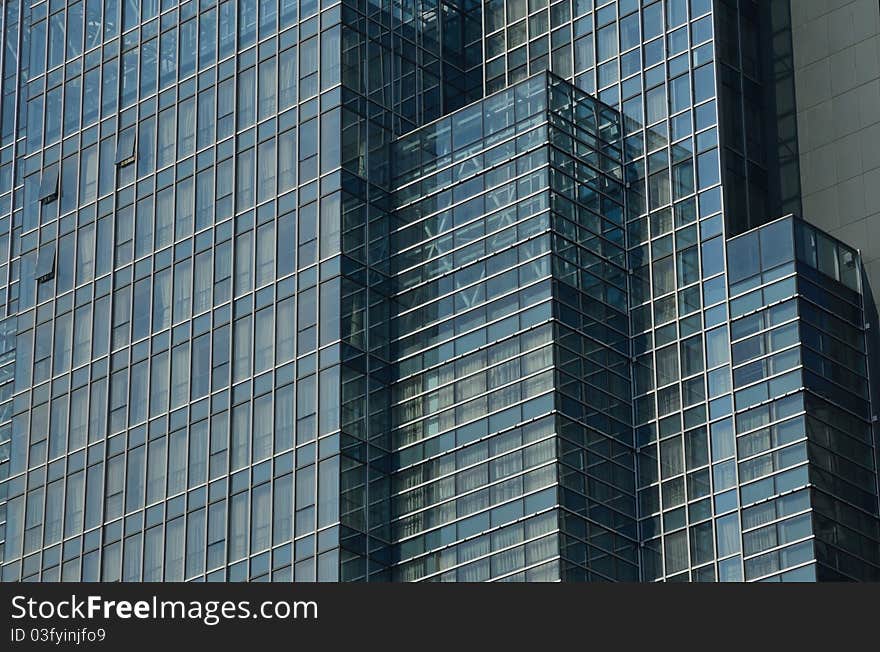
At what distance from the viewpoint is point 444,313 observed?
3743 inches

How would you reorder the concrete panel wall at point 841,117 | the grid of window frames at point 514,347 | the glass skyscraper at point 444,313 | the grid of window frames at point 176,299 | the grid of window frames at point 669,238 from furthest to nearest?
the grid of window frames at point 176,299 < the concrete panel wall at point 841,117 < the grid of window frames at point 669,238 < the grid of window frames at point 514,347 < the glass skyscraper at point 444,313

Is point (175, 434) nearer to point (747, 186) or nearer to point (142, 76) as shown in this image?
point (142, 76)

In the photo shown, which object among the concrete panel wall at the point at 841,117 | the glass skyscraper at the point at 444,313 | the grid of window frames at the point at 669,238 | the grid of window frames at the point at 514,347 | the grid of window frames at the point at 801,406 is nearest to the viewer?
the grid of window frames at the point at 801,406

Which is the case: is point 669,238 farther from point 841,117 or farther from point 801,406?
point 801,406

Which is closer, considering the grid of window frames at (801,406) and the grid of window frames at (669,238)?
the grid of window frames at (801,406)

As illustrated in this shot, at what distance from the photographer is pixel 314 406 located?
95000 millimetres

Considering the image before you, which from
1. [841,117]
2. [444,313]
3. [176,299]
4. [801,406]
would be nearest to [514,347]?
[444,313]

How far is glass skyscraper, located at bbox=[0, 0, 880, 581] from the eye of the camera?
89438 mm

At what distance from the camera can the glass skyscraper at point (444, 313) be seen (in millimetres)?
89438

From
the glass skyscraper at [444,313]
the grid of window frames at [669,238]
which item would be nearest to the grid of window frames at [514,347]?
the glass skyscraper at [444,313]

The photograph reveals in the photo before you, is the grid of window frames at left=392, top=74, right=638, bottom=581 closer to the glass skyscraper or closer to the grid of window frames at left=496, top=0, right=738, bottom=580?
the glass skyscraper

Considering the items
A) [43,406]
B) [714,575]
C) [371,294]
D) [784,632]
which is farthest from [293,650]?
[43,406]

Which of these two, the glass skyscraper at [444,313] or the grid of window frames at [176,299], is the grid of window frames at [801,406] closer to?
the glass skyscraper at [444,313]

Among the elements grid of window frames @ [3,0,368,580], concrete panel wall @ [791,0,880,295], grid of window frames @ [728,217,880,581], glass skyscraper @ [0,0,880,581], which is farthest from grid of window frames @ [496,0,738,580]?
grid of window frames @ [3,0,368,580]
